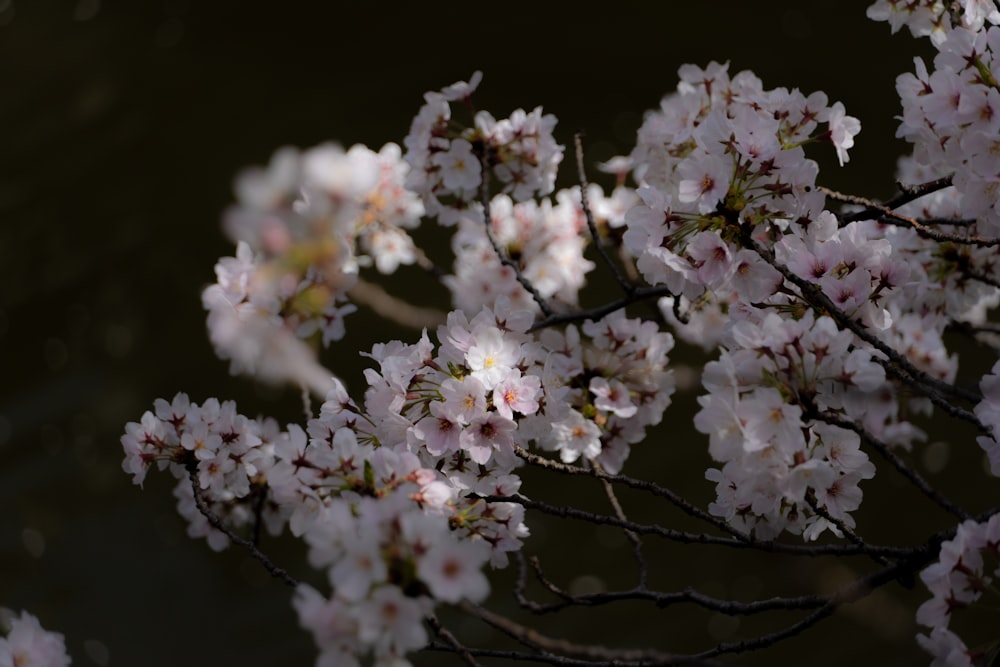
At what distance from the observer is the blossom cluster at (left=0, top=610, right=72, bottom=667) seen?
3.37ft

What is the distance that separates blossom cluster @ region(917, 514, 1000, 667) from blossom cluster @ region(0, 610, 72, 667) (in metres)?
0.89

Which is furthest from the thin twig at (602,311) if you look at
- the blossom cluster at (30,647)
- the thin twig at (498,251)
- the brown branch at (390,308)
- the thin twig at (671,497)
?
the blossom cluster at (30,647)

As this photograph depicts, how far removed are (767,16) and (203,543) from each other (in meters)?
2.28

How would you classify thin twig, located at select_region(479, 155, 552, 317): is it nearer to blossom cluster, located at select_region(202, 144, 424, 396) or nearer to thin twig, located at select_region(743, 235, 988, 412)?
blossom cluster, located at select_region(202, 144, 424, 396)

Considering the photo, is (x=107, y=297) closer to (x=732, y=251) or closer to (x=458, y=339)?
(x=458, y=339)

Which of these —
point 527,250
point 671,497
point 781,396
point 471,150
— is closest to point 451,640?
point 671,497

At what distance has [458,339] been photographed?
982mm

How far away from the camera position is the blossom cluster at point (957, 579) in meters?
0.78

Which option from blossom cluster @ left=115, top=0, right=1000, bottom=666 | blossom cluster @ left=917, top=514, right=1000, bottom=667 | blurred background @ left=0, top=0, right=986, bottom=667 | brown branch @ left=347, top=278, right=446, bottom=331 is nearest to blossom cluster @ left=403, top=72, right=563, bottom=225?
blossom cluster @ left=115, top=0, right=1000, bottom=666

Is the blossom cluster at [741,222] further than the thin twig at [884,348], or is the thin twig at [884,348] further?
the blossom cluster at [741,222]

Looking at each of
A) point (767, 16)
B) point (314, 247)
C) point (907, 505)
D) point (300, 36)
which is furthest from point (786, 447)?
point (300, 36)

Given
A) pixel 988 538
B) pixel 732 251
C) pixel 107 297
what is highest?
pixel 107 297

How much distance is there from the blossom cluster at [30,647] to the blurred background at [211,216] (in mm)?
1514

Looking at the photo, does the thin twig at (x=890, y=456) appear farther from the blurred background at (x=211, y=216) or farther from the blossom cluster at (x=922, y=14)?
the blurred background at (x=211, y=216)
